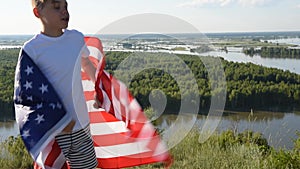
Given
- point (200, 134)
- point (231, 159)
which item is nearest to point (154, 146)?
point (231, 159)

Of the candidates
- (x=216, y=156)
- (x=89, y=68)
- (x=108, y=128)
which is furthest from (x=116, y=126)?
(x=216, y=156)

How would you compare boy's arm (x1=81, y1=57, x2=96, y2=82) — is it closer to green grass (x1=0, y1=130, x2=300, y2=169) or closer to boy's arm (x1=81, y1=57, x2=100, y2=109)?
→ boy's arm (x1=81, y1=57, x2=100, y2=109)

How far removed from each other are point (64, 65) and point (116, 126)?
0.60 metres

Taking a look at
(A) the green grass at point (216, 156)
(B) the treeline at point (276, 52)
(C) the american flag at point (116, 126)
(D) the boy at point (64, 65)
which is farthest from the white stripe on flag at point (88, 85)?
(B) the treeline at point (276, 52)

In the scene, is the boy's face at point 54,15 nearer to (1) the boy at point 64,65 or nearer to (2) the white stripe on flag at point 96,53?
(1) the boy at point 64,65

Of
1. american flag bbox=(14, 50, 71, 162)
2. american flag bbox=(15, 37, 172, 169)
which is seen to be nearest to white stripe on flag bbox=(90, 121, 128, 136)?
→ american flag bbox=(15, 37, 172, 169)

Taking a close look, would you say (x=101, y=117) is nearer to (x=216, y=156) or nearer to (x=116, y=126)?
(x=116, y=126)

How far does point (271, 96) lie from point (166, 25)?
78.7 feet

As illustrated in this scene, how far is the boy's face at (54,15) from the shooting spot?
157cm

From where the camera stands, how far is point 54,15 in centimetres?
157

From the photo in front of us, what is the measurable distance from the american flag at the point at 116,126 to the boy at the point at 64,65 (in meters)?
0.22

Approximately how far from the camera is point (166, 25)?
2.00 metres

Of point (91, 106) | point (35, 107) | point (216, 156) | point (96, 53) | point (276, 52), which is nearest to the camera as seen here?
point (35, 107)

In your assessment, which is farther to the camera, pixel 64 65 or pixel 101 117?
pixel 101 117
